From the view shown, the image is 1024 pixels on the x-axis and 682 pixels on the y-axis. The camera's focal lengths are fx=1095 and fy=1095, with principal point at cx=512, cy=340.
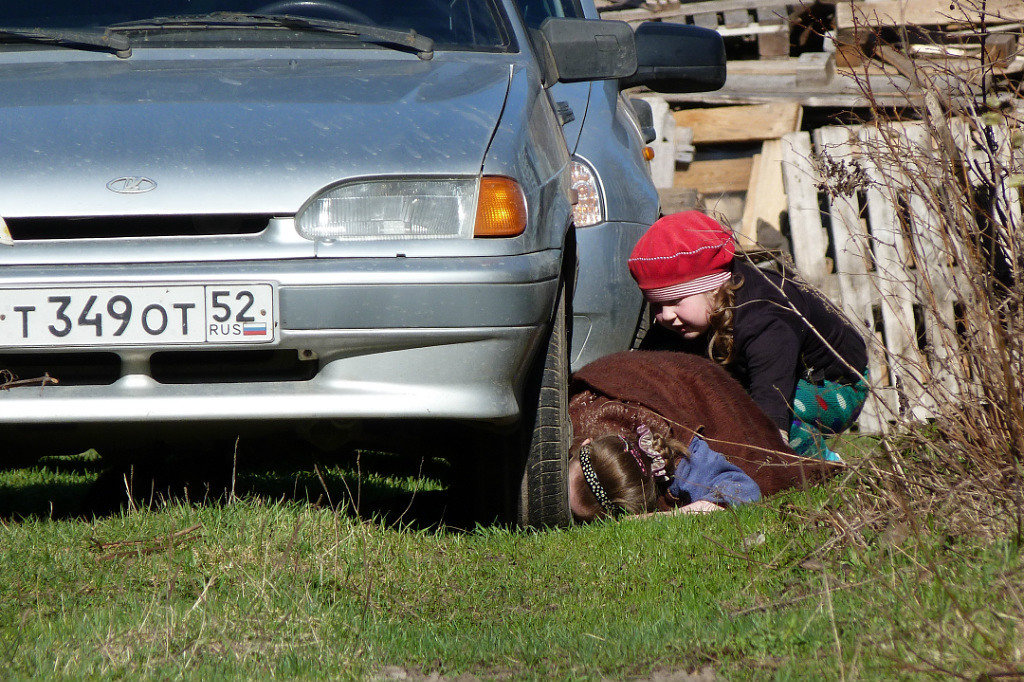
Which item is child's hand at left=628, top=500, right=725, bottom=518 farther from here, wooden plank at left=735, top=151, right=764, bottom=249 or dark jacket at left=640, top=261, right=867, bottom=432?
wooden plank at left=735, top=151, right=764, bottom=249

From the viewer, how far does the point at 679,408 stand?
11.8ft

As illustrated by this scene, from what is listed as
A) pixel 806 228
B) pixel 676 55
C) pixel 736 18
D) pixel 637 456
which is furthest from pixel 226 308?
pixel 736 18

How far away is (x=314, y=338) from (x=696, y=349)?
6.80ft

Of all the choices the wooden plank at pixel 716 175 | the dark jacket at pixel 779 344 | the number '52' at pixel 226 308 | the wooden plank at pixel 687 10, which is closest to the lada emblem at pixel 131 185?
the number '52' at pixel 226 308

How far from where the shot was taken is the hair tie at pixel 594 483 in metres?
3.34

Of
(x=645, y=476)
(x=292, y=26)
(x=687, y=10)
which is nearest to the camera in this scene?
(x=292, y=26)

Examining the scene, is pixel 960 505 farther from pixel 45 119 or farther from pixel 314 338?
pixel 45 119

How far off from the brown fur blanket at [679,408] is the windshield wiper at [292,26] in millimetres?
1227

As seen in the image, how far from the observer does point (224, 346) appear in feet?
7.95

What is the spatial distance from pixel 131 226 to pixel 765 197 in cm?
583

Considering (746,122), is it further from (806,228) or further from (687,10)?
(687,10)

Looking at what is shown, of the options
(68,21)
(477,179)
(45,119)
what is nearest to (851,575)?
(477,179)

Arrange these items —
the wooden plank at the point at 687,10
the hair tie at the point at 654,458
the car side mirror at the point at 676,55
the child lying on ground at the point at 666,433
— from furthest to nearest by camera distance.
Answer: the wooden plank at the point at 687,10 → the car side mirror at the point at 676,55 → the hair tie at the point at 654,458 → the child lying on ground at the point at 666,433

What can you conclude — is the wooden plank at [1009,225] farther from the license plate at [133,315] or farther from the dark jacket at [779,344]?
the license plate at [133,315]
